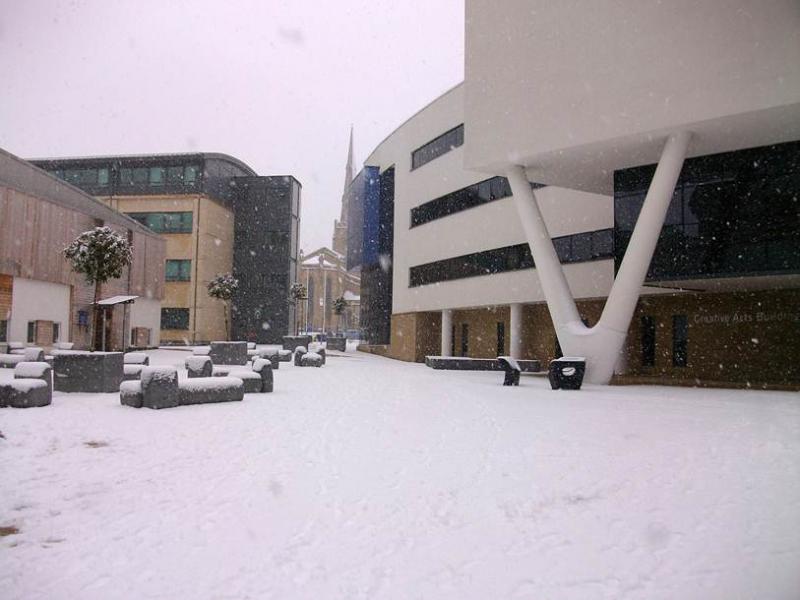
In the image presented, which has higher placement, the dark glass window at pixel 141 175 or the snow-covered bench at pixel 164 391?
the dark glass window at pixel 141 175

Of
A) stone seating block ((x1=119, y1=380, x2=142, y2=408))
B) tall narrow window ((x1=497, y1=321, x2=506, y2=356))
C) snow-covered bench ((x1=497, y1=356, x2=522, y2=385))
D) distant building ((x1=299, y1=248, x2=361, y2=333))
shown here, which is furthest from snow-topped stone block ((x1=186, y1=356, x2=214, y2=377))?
distant building ((x1=299, y1=248, x2=361, y2=333))

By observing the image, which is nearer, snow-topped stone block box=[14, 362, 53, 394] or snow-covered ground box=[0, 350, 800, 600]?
snow-covered ground box=[0, 350, 800, 600]

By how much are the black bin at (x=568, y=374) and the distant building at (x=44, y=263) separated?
17029 millimetres

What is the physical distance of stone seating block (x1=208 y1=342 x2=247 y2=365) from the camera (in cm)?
2695

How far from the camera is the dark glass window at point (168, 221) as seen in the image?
5512cm

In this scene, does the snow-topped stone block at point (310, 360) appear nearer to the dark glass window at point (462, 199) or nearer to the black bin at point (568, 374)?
the dark glass window at point (462, 199)

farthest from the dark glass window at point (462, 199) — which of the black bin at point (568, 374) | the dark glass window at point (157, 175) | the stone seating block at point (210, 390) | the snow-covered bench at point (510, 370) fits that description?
the dark glass window at point (157, 175)

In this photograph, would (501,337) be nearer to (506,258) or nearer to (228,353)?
(506,258)

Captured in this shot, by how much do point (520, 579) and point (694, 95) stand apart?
1686 centimetres

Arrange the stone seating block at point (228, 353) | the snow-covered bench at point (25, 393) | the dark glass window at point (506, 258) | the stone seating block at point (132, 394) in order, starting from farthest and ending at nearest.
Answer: the stone seating block at point (228, 353) → the dark glass window at point (506, 258) → the stone seating block at point (132, 394) → the snow-covered bench at point (25, 393)

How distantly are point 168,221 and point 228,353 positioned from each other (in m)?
33.0

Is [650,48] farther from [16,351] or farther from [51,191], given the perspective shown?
[51,191]

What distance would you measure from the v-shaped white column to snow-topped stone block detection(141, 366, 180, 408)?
43.5 ft

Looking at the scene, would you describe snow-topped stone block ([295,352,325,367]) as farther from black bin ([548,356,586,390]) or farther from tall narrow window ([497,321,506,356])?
black bin ([548,356,586,390])
